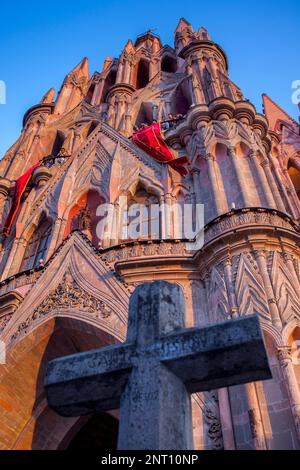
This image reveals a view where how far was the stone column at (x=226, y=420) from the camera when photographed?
769 cm

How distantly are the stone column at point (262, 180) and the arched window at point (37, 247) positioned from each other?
27.3 ft

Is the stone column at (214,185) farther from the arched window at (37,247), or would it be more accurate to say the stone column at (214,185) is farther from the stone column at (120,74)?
the stone column at (120,74)

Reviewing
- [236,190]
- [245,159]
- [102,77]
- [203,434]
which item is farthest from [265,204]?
[102,77]

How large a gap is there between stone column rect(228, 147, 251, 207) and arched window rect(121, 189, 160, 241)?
324 cm

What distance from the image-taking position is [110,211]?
15930 millimetres

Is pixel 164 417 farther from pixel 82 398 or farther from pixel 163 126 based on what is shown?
pixel 163 126

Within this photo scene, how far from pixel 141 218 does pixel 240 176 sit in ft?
13.2

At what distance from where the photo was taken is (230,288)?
999 centimetres

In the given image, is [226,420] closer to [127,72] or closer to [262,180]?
[262,180]

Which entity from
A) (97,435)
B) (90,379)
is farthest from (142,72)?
(90,379)

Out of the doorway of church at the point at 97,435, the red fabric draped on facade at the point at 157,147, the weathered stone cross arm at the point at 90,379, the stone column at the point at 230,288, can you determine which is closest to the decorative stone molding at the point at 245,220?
the stone column at the point at 230,288

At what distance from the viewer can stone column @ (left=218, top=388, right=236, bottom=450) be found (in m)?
7.69

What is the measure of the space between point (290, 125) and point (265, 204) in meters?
14.9

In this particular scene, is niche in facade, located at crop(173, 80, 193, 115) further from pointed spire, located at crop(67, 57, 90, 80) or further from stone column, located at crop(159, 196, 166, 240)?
pointed spire, located at crop(67, 57, 90, 80)
